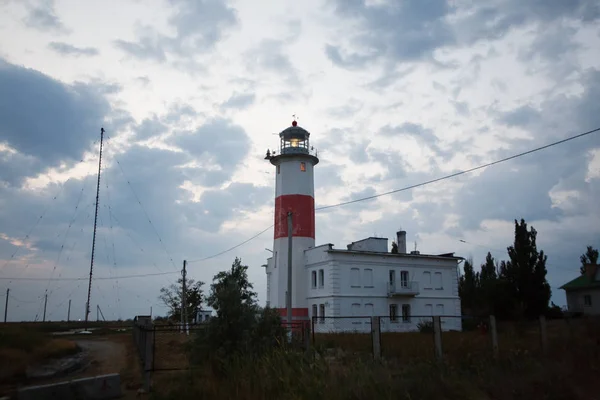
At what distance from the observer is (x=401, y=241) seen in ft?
152

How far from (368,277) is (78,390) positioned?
29.9 m

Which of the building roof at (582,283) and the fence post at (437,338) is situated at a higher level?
the building roof at (582,283)

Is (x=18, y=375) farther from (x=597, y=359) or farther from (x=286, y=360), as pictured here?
(x=597, y=359)

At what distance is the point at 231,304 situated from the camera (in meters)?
14.3

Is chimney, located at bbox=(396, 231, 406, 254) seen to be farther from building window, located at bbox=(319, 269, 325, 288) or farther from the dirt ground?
the dirt ground

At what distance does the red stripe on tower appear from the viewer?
132 ft

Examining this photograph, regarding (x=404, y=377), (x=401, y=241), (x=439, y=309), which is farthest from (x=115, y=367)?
(x=401, y=241)

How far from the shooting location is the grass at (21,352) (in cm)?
1361

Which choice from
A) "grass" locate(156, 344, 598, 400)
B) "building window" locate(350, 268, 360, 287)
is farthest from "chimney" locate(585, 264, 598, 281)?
"grass" locate(156, 344, 598, 400)

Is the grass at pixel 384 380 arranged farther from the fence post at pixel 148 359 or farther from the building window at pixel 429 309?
the building window at pixel 429 309

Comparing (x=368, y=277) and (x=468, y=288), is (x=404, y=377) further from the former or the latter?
(x=468, y=288)

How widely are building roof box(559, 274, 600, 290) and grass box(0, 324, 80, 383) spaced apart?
4777cm

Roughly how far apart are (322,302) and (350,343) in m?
21.0

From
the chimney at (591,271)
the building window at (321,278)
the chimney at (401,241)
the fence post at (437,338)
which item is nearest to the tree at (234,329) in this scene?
the fence post at (437,338)
